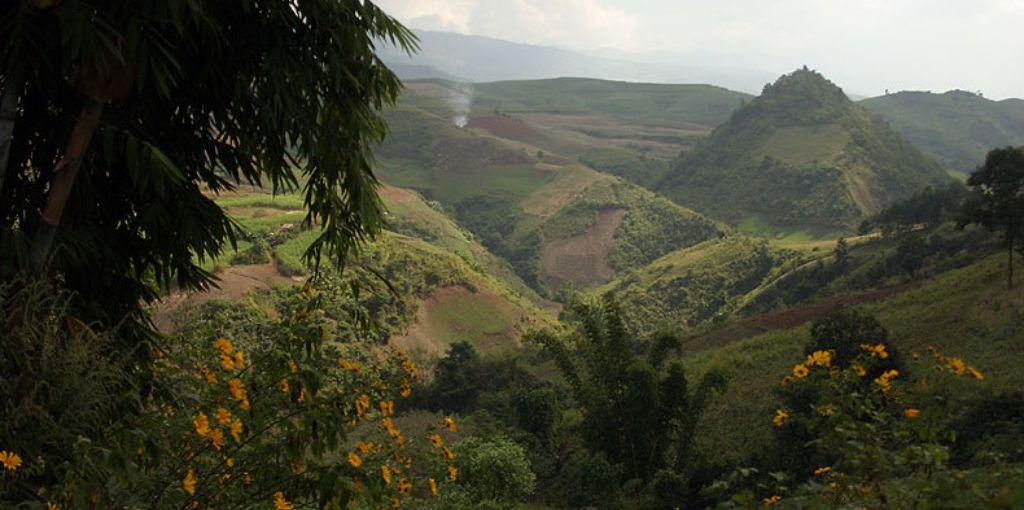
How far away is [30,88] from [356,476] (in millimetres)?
2980

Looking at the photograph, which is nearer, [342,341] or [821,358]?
[821,358]

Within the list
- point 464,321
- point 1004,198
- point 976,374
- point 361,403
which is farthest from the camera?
point 464,321

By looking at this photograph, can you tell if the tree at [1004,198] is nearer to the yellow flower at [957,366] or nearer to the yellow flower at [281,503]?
the yellow flower at [957,366]

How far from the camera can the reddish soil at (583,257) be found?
93.3 metres

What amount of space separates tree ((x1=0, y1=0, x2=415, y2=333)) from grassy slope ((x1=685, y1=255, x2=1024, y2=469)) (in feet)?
48.9

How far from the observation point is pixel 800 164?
111 metres

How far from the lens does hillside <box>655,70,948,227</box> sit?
102m

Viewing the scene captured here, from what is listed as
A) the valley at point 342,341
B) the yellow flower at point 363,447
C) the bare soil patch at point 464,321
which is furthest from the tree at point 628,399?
the bare soil patch at point 464,321

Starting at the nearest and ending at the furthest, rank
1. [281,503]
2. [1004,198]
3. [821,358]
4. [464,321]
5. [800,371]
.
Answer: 1. [281,503]
2. [821,358]
3. [800,371]
4. [1004,198]
5. [464,321]

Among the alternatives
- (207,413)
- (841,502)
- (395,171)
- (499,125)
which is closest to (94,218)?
(207,413)

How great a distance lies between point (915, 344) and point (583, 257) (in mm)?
73013

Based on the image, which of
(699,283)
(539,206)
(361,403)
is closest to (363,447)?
(361,403)

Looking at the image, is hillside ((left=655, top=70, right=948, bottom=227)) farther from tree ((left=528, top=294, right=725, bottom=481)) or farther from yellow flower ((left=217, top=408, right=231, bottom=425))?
yellow flower ((left=217, top=408, right=231, bottom=425))

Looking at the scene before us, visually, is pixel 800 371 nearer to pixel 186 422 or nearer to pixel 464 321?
pixel 186 422
